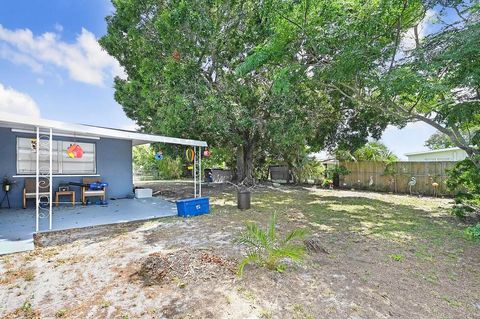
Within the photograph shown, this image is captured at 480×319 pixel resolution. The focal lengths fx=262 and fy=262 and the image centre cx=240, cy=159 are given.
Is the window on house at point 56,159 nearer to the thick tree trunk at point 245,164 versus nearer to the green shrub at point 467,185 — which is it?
the thick tree trunk at point 245,164

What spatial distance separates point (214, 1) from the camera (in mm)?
9109

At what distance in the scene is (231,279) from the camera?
11.2 feet

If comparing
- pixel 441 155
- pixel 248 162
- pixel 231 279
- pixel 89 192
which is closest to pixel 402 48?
pixel 231 279

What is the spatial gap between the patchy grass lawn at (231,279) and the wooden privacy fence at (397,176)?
6.70m

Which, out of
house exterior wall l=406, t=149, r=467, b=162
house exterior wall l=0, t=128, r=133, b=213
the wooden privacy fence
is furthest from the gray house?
house exterior wall l=406, t=149, r=467, b=162

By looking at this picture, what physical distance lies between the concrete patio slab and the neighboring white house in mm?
15669

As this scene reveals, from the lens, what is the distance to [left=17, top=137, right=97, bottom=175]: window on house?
820cm

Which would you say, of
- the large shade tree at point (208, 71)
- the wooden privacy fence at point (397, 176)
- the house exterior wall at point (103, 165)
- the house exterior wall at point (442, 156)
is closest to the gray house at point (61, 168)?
the house exterior wall at point (103, 165)

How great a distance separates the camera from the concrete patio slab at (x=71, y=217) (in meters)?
4.94

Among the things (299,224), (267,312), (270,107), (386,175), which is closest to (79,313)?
(267,312)

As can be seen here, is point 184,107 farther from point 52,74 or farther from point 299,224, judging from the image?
point 52,74

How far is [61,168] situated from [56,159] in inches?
13.7

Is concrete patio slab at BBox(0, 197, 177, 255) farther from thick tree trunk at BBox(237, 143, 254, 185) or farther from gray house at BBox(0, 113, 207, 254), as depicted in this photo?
thick tree trunk at BBox(237, 143, 254, 185)

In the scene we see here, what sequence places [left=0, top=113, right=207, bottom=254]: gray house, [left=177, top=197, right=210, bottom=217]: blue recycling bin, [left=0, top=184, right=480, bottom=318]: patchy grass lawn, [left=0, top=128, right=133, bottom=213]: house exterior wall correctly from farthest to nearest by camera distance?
[left=0, top=128, right=133, bottom=213]: house exterior wall, [left=177, top=197, right=210, bottom=217]: blue recycling bin, [left=0, top=113, right=207, bottom=254]: gray house, [left=0, top=184, right=480, bottom=318]: patchy grass lawn
